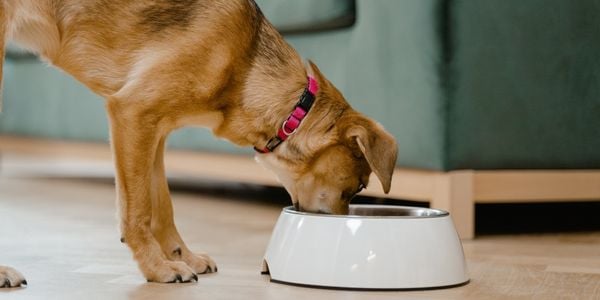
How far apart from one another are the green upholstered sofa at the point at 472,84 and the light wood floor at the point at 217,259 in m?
0.24

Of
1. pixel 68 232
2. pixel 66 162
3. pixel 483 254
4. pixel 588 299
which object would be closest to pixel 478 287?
pixel 588 299

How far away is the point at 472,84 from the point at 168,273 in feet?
3.84

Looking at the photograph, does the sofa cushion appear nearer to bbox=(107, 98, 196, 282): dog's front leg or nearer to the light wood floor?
the light wood floor

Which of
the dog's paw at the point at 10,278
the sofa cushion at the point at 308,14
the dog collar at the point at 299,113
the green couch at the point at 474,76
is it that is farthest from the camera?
the sofa cushion at the point at 308,14

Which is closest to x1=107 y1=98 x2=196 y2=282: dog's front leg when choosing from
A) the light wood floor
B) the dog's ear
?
the light wood floor

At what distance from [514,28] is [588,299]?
114 cm

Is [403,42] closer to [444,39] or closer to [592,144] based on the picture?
[444,39]

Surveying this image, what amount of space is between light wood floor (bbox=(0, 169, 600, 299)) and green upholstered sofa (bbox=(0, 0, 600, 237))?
0.24 m

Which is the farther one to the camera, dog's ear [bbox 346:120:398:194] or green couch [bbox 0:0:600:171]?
green couch [bbox 0:0:600:171]

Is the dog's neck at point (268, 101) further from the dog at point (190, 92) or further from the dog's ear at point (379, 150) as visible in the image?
the dog's ear at point (379, 150)

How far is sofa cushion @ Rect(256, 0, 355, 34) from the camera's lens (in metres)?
3.08

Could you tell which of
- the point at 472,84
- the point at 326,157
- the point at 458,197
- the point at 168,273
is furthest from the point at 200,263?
the point at 472,84

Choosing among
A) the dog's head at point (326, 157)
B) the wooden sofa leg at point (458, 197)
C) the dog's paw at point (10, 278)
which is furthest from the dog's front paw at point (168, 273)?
the wooden sofa leg at point (458, 197)

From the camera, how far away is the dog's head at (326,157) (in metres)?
2.30
